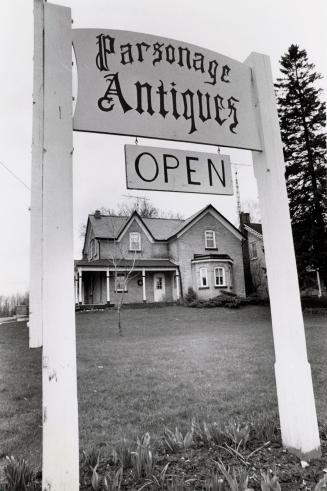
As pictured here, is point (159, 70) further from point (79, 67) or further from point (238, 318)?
point (238, 318)

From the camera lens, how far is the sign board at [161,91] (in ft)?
7.55

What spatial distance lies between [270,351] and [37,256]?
7524 mm

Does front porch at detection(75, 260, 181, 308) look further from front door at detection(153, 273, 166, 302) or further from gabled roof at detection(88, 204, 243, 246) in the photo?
gabled roof at detection(88, 204, 243, 246)

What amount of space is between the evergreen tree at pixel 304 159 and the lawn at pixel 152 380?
712cm

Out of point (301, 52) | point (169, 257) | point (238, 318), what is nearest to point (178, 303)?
point (169, 257)

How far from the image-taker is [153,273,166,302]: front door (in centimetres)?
2374

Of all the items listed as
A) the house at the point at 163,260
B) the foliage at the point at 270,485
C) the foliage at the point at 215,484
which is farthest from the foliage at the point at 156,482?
the house at the point at 163,260

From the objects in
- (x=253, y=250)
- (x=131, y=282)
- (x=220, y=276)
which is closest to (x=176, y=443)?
(x=220, y=276)

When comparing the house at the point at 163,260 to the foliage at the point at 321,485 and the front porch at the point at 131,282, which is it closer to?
the front porch at the point at 131,282

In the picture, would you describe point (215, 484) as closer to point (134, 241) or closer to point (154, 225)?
point (154, 225)

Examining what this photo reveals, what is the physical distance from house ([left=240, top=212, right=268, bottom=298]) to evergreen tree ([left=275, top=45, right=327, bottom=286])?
2.81 meters

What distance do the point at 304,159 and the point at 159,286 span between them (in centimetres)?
1168

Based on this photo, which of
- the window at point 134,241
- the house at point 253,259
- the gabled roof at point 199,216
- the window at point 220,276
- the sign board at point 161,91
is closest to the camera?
the sign board at point 161,91

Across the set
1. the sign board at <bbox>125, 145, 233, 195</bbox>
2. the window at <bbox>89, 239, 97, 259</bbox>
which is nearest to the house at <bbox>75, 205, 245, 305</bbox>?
the window at <bbox>89, 239, 97, 259</bbox>
